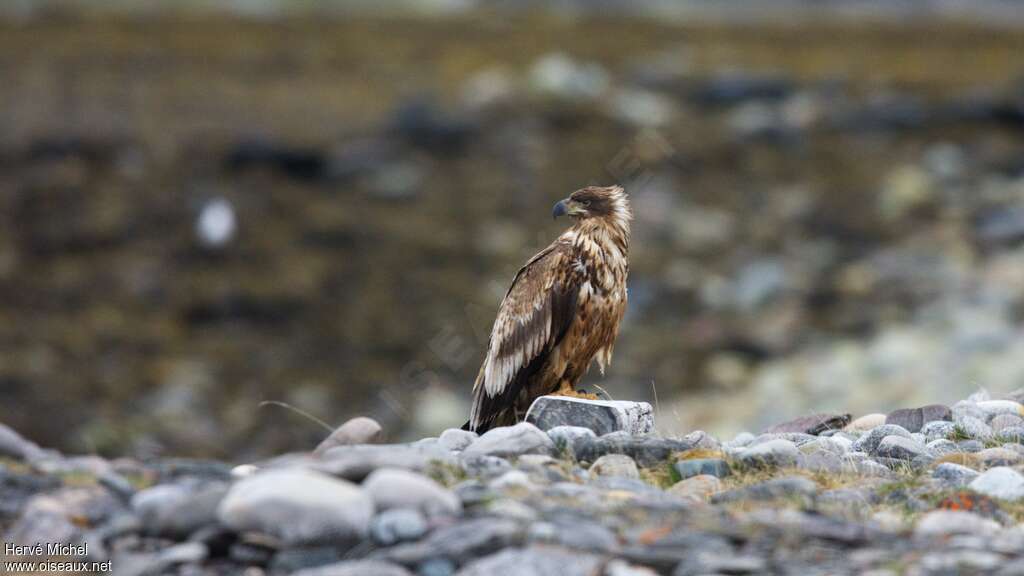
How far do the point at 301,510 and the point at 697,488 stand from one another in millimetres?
2021

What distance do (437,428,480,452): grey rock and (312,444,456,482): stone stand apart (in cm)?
94

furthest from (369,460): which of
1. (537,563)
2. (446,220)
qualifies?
(446,220)

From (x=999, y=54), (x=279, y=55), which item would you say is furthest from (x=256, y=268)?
(x=999, y=54)

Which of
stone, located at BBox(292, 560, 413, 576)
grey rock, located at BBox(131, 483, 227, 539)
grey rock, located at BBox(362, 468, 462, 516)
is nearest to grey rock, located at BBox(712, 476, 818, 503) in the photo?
grey rock, located at BBox(362, 468, 462, 516)

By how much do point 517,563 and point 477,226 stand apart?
676 inches

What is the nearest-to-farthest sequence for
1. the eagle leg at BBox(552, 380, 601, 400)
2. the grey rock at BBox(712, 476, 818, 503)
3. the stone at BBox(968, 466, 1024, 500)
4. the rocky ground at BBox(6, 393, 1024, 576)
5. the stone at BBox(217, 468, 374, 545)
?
the rocky ground at BBox(6, 393, 1024, 576), the stone at BBox(217, 468, 374, 545), the grey rock at BBox(712, 476, 818, 503), the stone at BBox(968, 466, 1024, 500), the eagle leg at BBox(552, 380, 601, 400)

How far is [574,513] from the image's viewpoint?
267 inches

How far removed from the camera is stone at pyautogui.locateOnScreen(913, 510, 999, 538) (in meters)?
6.64

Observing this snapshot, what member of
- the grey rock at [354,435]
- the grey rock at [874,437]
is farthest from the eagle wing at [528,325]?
the grey rock at [874,437]

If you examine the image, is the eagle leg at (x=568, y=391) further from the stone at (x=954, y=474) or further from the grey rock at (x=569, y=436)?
the stone at (x=954, y=474)

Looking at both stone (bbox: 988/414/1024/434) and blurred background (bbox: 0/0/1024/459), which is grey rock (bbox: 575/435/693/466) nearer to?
stone (bbox: 988/414/1024/434)

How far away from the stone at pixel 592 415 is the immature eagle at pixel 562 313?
0.98 m

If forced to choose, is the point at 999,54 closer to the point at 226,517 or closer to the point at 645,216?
the point at 645,216

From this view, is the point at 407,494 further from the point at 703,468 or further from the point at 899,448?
the point at 899,448
